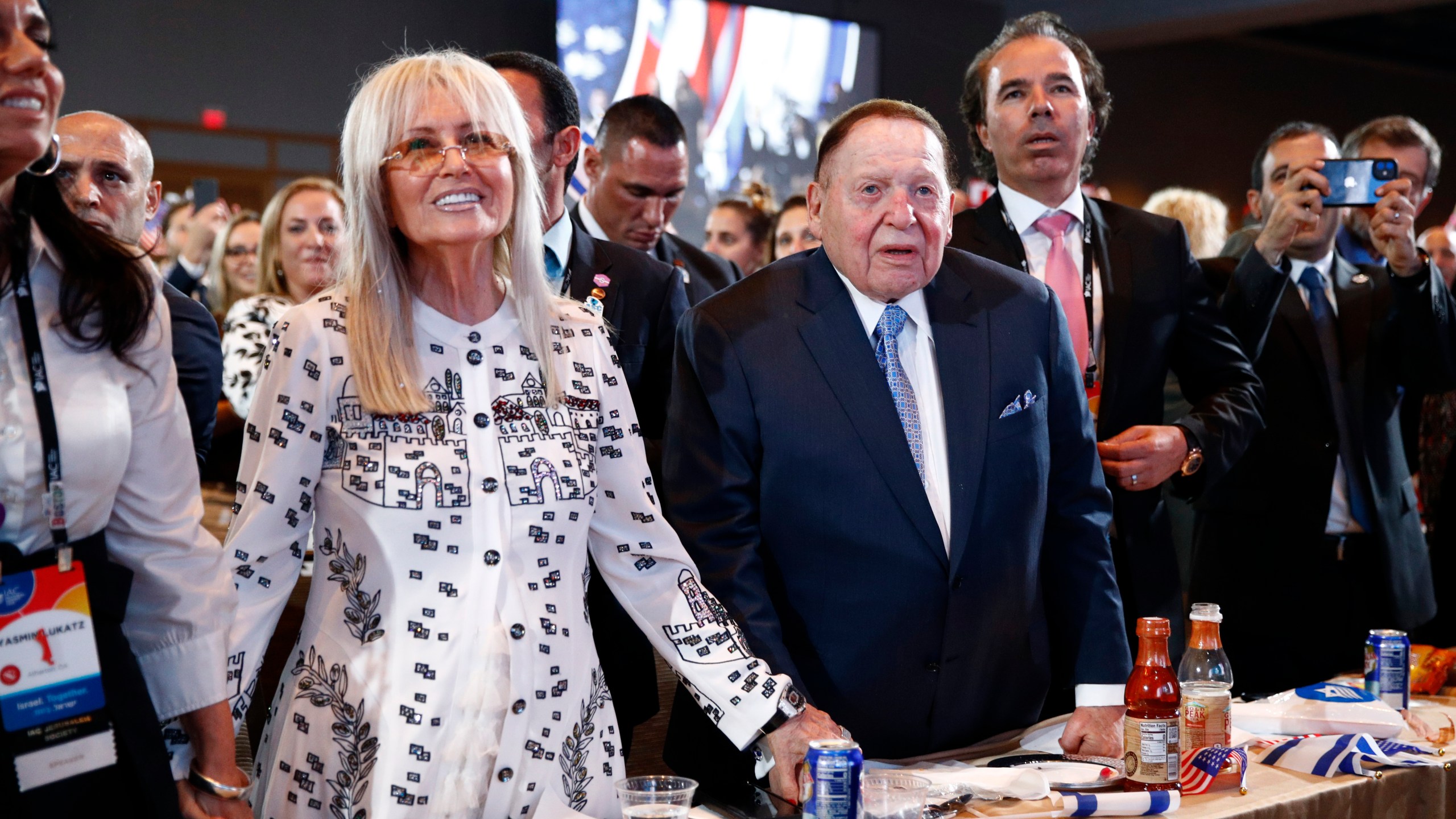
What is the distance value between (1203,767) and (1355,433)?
1.75 m

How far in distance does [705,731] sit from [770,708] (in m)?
0.31

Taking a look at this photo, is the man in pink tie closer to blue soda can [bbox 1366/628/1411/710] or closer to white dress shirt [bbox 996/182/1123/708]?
white dress shirt [bbox 996/182/1123/708]

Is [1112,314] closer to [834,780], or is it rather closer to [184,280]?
[834,780]

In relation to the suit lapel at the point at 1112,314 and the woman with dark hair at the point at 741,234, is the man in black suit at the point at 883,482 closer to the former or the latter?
the suit lapel at the point at 1112,314

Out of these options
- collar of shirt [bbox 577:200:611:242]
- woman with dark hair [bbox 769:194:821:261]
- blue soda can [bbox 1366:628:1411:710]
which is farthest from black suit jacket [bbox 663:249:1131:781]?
woman with dark hair [bbox 769:194:821:261]

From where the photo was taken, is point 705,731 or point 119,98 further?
point 119,98

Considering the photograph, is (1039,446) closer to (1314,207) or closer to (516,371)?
(516,371)

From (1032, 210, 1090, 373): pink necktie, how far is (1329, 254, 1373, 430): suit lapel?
1.13m

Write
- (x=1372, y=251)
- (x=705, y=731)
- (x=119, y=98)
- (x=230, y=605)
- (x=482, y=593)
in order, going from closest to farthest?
(x=230, y=605)
(x=482, y=593)
(x=705, y=731)
(x=1372, y=251)
(x=119, y=98)

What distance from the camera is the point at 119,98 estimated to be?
6867 mm

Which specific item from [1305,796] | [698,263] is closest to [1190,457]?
[1305,796]

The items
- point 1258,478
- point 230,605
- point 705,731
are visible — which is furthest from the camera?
point 1258,478

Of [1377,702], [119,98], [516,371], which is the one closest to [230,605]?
[516,371]

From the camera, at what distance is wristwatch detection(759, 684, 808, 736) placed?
1.90 metres
